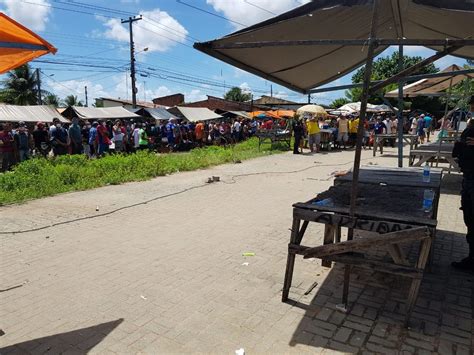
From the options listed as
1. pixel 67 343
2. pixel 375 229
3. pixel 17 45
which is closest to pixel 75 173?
pixel 17 45

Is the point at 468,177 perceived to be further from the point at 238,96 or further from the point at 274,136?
the point at 238,96

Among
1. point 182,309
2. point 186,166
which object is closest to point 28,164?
point 186,166

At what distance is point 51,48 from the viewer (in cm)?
323

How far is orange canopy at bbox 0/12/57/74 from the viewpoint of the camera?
9.69 ft

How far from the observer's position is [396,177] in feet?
17.0

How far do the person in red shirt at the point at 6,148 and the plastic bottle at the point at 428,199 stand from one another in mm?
13005

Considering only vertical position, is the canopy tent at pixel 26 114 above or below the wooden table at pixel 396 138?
above

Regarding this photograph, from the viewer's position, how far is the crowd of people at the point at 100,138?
43.5ft

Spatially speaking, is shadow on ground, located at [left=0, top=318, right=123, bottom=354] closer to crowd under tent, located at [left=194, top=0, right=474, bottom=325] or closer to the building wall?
crowd under tent, located at [left=194, top=0, right=474, bottom=325]

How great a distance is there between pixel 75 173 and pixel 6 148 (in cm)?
505

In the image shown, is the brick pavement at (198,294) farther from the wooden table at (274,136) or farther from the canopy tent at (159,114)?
the canopy tent at (159,114)

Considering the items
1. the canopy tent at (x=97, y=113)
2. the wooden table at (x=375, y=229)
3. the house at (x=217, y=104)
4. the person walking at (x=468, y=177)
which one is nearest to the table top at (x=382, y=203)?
the wooden table at (x=375, y=229)

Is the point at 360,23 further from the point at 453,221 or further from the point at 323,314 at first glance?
the point at 453,221

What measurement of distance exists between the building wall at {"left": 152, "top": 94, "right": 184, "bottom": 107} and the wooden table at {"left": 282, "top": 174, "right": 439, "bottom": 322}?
54363mm
